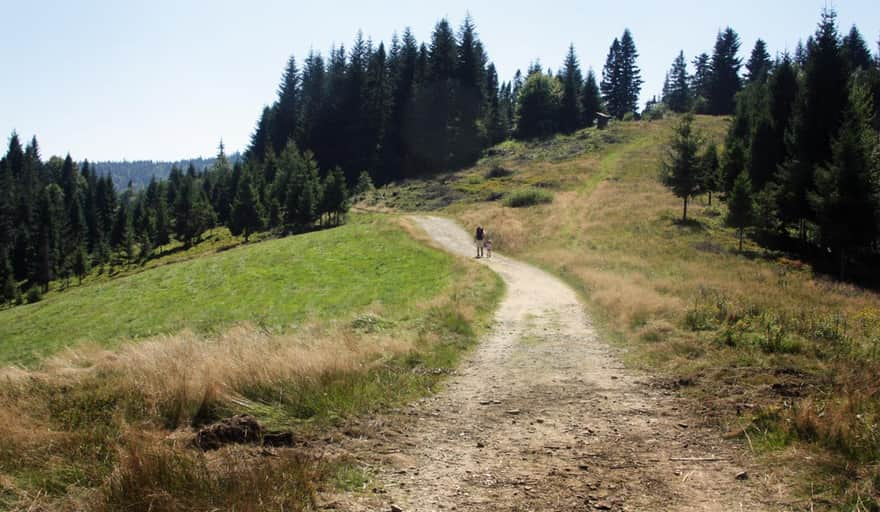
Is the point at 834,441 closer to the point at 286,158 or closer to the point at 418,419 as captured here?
the point at 418,419

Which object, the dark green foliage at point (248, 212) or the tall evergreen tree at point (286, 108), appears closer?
the dark green foliage at point (248, 212)

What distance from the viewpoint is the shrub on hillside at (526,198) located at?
52.9m

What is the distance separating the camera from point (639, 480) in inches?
210

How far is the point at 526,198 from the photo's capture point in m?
53.3

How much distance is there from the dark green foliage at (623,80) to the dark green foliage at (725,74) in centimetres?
1698

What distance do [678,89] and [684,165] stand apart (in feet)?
394

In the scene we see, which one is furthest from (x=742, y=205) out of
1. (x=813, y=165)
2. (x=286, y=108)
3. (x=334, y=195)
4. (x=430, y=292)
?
(x=286, y=108)

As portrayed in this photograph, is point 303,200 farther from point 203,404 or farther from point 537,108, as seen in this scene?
point 203,404

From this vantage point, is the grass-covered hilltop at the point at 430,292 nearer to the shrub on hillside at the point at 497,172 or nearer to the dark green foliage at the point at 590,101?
the shrub on hillside at the point at 497,172

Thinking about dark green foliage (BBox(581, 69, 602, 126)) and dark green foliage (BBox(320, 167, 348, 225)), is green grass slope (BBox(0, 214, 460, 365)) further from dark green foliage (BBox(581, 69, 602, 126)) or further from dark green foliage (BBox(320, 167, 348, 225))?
dark green foliage (BBox(581, 69, 602, 126))

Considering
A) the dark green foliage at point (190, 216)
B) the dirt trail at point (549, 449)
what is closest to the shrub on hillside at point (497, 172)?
the dark green foliage at point (190, 216)

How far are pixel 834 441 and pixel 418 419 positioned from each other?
5051mm

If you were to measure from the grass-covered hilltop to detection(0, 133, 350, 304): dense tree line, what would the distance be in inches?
26.0

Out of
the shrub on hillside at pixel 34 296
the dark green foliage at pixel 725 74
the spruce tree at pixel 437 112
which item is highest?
the dark green foliage at pixel 725 74
